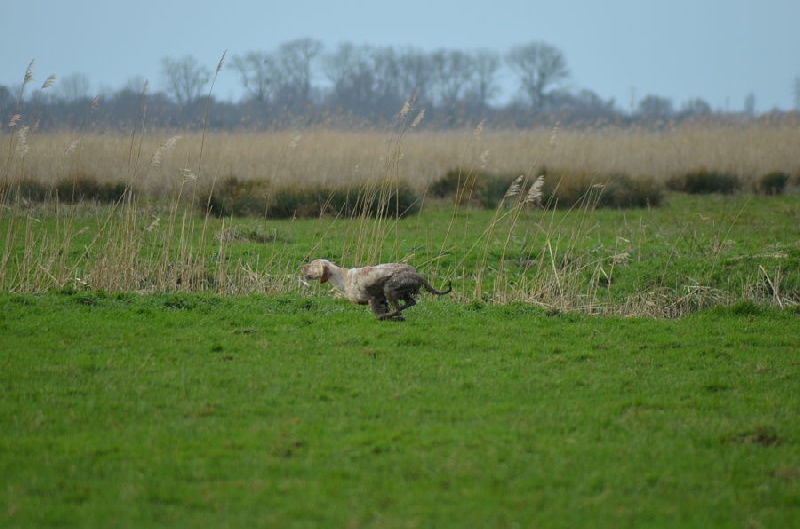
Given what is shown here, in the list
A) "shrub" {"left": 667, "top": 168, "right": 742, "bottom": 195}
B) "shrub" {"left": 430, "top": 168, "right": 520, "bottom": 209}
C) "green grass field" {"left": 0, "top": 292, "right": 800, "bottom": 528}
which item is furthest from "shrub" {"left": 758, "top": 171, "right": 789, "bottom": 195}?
"green grass field" {"left": 0, "top": 292, "right": 800, "bottom": 528}

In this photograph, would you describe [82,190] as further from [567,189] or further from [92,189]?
[567,189]

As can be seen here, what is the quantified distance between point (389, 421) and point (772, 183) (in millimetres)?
23819

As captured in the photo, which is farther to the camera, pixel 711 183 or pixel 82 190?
pixel 711 183

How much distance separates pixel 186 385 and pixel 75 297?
13.5ft

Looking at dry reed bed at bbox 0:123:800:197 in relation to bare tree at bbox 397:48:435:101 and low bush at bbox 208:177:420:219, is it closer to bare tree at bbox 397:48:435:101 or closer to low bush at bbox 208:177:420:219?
low bush at bbox 208:177:420:219

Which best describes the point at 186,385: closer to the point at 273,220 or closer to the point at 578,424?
the point at 578,424

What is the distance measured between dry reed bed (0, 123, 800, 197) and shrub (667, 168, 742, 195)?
25.1 inches

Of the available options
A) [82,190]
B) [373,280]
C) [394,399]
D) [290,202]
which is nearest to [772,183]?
[290,202]

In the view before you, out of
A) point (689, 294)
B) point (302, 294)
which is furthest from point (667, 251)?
point (302, 294)

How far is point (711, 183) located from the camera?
27.6 m

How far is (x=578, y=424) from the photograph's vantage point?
6375 millimetres

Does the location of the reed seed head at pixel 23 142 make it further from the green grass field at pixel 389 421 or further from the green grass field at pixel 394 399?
the green grass field at pixel 389 421

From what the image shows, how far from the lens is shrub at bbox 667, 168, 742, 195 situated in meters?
27.5

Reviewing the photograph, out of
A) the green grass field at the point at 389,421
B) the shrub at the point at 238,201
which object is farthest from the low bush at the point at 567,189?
the green grass field at the point at 389,421
